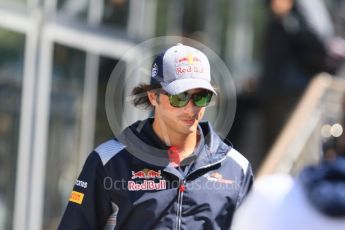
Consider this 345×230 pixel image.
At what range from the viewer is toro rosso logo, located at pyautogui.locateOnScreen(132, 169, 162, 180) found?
13.6ft

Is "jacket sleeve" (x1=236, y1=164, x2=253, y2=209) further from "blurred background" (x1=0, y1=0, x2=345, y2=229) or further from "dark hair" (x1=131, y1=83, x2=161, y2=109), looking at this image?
"blurred background" (x1=0, y1=0, x2=345, y2=229)

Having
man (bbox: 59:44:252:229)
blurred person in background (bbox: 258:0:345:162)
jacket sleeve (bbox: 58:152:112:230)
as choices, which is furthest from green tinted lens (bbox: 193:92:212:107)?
blurred person in background (bbox: 258:0:345:162)

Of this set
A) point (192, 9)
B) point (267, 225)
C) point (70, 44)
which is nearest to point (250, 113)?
point (192, 9)

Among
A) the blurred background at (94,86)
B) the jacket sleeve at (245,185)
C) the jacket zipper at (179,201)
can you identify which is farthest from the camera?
the blurred background at (94,86)

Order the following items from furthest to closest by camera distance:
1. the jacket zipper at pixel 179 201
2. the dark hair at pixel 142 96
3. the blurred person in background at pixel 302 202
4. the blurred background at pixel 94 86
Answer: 1. the blurred background at pixel 94 86
2. the dark hair at pixel 142 96
3. the jacket zipper at pixel 179 201
4. the blurred person in background at pixel 302 202

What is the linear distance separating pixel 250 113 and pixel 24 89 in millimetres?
4175

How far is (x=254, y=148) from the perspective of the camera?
11.9 meters

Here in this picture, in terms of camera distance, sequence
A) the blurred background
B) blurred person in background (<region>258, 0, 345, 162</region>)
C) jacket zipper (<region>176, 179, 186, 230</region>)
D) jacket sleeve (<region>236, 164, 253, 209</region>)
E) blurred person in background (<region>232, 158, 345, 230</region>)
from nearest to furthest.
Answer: blurred person in background (<region>232, 158, 345, 230</region>), jacket zipper (<region>176, 179, 186, 230</region>), jacket sleeve (<region>236, 164, 253, 209</region>), the blurred background, blurred person in background (<region>258, 0, 345, 162</region>)

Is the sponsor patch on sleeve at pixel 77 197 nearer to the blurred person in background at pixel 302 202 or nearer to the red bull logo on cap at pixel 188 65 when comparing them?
the red bull logo on cap at pixel 188 65

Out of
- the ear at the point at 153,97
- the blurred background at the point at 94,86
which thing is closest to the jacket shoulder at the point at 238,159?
the ear at the point at 153,97

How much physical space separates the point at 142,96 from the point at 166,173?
0.42m

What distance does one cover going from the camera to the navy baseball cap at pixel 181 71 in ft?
13.5

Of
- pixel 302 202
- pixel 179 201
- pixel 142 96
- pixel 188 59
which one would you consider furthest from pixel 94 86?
pixel 302 202

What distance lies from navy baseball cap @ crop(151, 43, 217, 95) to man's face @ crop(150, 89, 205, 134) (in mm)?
45
